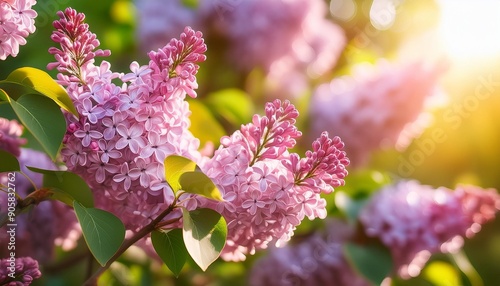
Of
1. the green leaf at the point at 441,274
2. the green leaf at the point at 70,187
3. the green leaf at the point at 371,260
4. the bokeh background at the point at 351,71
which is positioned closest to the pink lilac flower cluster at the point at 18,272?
the green leaf at the point at 70,187

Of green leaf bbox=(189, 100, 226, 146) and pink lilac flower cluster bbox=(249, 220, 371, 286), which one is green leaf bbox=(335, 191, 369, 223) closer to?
pink lilac flower cluster bbox=(249, 220, 371, 286)

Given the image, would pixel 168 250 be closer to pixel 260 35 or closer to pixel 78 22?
pixel 78 22

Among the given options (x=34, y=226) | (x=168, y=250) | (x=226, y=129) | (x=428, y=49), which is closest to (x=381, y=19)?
(x=428, y=49)

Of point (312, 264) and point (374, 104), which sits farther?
point (374, 104)

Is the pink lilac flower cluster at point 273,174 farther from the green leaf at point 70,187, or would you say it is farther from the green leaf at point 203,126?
the green leaf at point 203,126

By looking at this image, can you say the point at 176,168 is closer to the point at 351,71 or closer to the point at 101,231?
the point at 101,231

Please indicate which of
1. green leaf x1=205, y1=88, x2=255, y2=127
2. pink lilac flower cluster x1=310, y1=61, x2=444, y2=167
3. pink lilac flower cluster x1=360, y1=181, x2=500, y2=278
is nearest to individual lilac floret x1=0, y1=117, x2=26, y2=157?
green leaf x1=205, y1=88, x2=255, y2=127

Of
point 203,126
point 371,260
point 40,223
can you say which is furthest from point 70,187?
point 371,260
